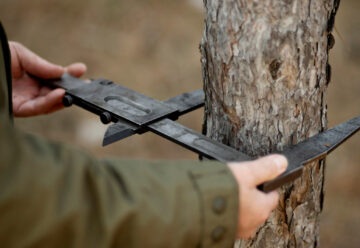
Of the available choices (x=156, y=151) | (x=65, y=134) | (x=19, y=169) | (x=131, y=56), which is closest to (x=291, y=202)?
(x=19, y=169)

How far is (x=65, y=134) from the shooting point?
14.0ft

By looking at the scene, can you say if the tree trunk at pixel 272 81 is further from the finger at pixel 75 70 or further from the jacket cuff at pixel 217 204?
the finger at pixel 75 70

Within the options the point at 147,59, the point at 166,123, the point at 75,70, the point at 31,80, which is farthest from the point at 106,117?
the point at 147,59

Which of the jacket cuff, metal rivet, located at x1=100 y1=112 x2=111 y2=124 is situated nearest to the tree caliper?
metal rivet, located at x1=100 y1=112 x2=111 y2=124

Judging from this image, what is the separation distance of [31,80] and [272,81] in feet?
3.60

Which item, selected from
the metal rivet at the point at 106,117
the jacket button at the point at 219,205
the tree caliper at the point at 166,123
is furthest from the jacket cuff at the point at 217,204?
the metal rivet at the point at 106,117

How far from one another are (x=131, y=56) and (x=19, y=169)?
4.30 metres

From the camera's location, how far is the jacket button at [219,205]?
36.1 inches

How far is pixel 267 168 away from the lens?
100 centimetres

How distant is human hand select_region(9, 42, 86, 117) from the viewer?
1730 mm

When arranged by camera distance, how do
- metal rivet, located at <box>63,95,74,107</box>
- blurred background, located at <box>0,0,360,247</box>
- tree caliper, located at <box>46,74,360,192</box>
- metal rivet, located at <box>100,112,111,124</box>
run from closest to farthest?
tree caliper, located at <box>46,74,360,192</box>
metal rivet, located at <box>100,112,111,124</box>
metal rivet, located at <box>63,95,74,107</box>
blurred background, located at <box>0,0,360,247</box>

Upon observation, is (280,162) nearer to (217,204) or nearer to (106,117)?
(217,204)

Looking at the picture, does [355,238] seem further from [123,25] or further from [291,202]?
[123,25]

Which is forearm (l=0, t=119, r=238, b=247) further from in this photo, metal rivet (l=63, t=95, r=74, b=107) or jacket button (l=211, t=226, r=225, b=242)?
metal rivet (l=63, t=95, r=74, b=107)
